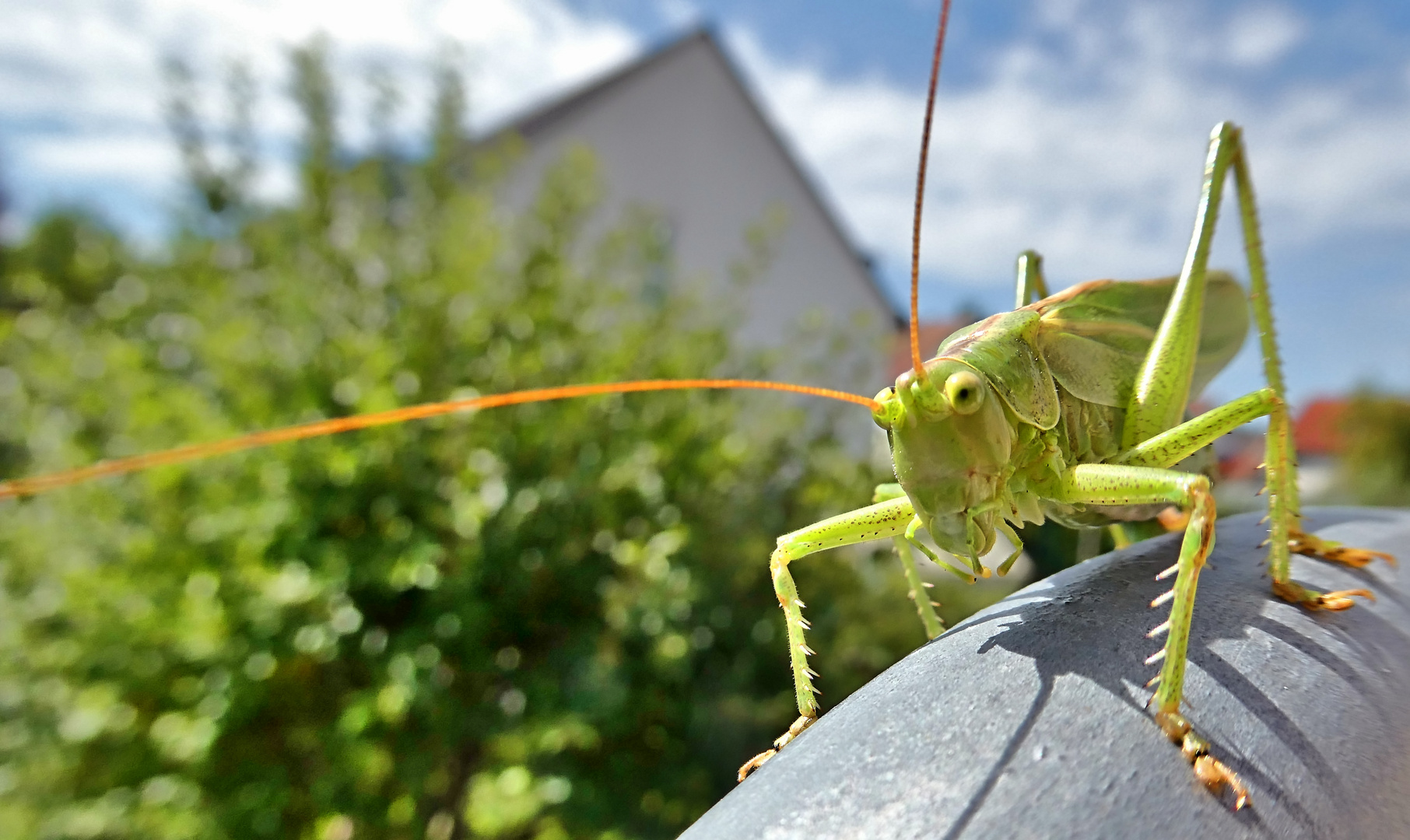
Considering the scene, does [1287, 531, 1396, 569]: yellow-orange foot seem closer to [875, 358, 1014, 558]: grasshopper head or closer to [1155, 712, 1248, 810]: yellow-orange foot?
[875, 358, 1014, 558]: grasshopper head

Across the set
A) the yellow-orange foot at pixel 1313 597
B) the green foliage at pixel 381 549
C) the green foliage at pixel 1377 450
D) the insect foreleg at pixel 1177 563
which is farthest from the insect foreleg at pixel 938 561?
the green foliage at pixel 1377 450

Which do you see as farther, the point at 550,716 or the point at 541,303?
the point at 541,303

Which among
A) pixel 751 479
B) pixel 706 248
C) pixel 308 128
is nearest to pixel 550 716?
pixel 751 479

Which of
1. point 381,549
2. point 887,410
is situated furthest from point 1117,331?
point 381,549

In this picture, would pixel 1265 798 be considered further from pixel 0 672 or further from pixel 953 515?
pixel 0 672

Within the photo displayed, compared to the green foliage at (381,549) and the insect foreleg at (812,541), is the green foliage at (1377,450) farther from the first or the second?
the insect foreleg at (812,541)

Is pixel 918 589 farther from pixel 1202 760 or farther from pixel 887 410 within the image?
pixel 1202 760
